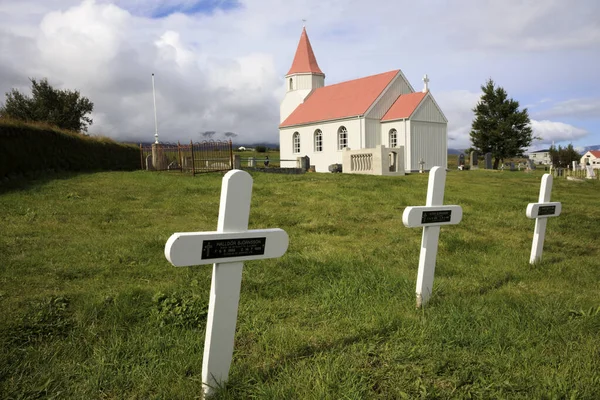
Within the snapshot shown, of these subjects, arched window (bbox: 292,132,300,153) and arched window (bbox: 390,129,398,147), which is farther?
arched window (bbox: 292,132,300,153)

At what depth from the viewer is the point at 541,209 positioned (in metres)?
6.09

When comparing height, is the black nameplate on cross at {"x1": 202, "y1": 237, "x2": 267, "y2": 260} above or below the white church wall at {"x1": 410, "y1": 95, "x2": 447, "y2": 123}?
below

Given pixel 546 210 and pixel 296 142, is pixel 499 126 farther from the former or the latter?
pixel 546 210

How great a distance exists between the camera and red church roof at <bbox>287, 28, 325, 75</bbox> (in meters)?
40.0

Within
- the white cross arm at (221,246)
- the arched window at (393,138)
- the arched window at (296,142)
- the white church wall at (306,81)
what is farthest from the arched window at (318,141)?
the white cross arm at (221,246)

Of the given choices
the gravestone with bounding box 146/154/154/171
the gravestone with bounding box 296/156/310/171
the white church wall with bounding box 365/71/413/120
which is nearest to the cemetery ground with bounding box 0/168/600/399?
the gravestone with bounding box 146/154/154/171

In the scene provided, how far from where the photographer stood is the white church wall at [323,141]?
106 ft

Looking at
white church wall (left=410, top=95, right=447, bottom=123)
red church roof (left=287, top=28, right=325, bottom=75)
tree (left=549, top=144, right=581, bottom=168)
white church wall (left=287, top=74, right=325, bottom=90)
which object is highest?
red church roof (left=287, top=28, right=325, bottom=75)

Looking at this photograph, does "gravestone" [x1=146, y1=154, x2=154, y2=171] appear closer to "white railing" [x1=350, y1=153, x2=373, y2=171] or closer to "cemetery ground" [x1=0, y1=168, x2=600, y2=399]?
"white railing" [x1=350, y1=153, x2=373, y2=171]

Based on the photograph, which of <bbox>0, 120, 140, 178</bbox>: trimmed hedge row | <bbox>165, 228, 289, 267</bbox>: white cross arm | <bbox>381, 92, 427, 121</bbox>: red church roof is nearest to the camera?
<bbox>165, 228, 289, 267</bbox>: white cross arm

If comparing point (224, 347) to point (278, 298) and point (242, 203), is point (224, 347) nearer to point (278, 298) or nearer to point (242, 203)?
point (242, 203)

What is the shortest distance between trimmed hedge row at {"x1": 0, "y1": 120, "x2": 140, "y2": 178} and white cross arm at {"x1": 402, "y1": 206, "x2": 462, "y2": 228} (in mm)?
13203

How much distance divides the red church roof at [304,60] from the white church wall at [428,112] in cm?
1267

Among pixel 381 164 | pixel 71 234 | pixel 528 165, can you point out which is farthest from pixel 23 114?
pixel 528 165
